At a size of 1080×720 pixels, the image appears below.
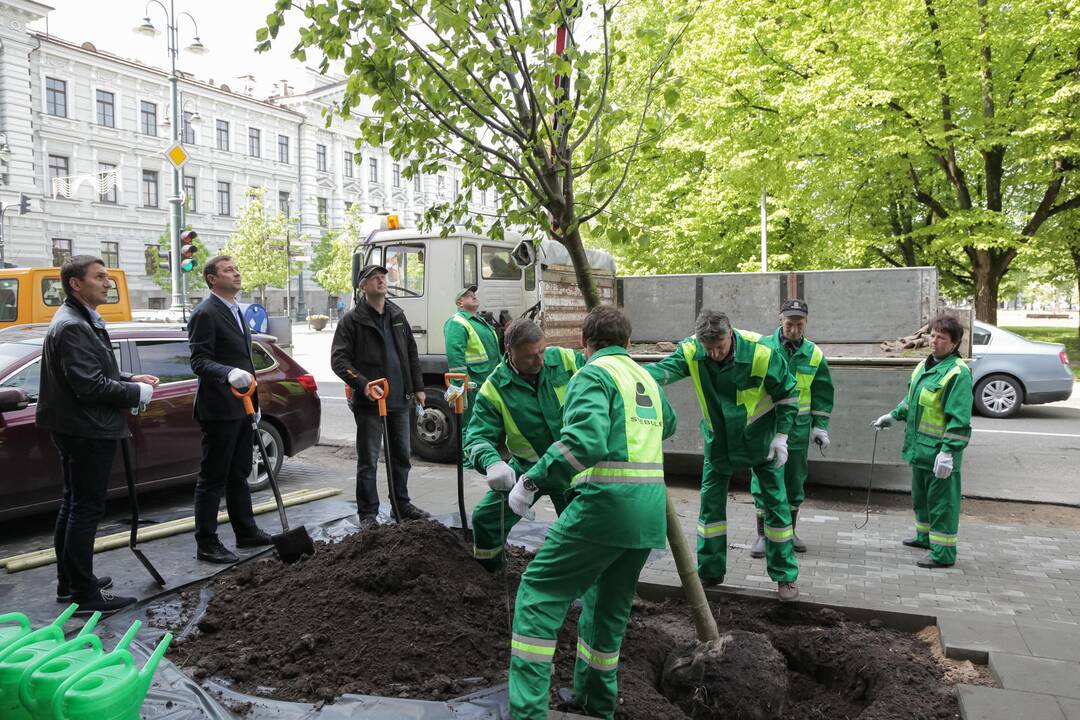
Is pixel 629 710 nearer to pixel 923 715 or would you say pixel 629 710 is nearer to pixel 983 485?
pixel 923 715

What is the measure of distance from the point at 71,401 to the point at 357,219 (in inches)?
1782

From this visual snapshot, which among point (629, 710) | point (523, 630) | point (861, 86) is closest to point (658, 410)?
point (523, 630)

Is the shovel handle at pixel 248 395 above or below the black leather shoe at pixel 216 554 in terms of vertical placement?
above

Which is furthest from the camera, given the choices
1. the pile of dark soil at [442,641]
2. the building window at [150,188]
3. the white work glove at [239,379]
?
the building window at [150,188]

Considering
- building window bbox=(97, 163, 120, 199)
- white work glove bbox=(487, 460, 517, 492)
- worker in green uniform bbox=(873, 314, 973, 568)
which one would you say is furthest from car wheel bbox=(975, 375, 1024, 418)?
building window bbox=(97, 163, 120, 199)

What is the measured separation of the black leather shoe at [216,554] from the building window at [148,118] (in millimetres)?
43373

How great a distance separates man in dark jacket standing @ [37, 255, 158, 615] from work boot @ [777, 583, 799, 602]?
3717 millimetres

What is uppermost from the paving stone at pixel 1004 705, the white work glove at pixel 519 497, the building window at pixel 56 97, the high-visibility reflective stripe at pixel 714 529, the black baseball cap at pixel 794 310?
the building window at pixel 56 97

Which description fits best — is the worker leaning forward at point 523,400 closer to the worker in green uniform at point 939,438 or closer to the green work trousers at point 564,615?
the green work trousers at point 564,615

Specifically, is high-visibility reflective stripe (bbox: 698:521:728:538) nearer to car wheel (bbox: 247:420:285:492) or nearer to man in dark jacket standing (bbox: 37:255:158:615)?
man in dark jacket standing (bbox: 37:255:158:615)

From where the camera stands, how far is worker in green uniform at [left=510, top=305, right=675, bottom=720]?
3.01m

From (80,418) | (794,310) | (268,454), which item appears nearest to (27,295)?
(268,454)

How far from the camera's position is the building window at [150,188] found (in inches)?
1656

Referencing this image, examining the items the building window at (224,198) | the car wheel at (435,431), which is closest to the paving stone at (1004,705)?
the car wheel at (435,431)
